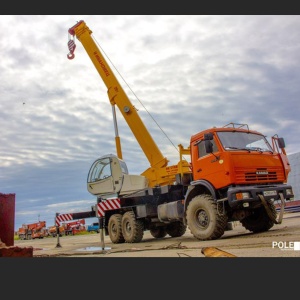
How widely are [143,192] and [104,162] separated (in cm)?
178

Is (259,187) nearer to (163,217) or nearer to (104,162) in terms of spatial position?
(163,217)

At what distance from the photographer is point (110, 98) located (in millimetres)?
13641

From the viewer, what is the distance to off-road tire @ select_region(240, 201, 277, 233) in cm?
884

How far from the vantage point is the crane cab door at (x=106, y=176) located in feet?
38.1

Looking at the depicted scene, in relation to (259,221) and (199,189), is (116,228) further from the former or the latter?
(259,221)

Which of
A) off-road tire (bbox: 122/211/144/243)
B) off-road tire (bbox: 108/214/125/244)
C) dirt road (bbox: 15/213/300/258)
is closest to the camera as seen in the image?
dirt road (bbox: 15/213/300/258)

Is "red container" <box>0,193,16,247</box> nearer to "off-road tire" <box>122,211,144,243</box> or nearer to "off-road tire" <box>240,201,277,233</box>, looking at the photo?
"off-road tire" <box>122,211,144,243</box>

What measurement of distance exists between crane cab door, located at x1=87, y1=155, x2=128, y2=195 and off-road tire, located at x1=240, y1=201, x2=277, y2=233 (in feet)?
14.1

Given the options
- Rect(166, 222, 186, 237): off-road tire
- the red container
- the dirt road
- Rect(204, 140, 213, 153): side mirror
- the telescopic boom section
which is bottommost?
the dirt road

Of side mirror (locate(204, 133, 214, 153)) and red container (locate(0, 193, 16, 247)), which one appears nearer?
red container (locate(0, 193, 16, 247))

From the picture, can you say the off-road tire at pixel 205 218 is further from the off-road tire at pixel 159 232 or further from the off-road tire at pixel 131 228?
the off-road tire at pixel 159 232

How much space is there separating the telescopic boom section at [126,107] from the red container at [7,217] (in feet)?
17.7

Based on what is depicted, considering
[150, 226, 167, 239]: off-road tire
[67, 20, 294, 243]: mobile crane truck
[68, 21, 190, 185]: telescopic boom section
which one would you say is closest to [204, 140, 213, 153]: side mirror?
[67, 20, 294, 243]: mobile crane truck

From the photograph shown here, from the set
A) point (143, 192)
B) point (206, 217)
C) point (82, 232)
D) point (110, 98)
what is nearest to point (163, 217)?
point (143, 192)
